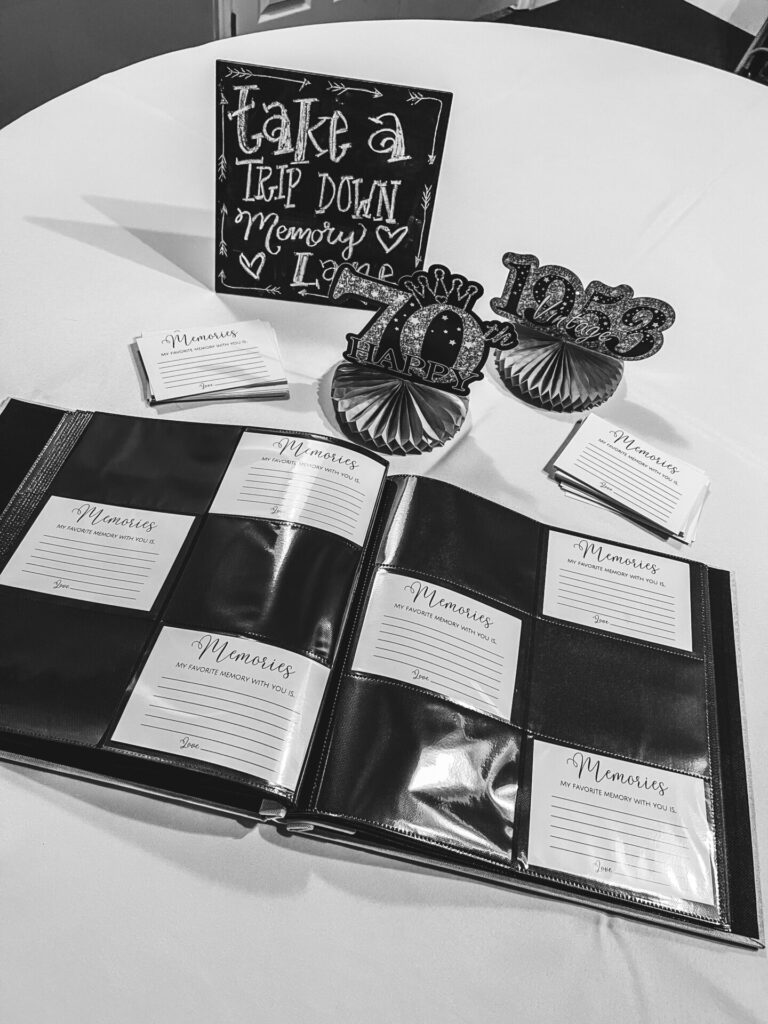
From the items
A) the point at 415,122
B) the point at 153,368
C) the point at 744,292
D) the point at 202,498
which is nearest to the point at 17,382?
the point at 153,368

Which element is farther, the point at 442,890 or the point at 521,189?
the point at 521,189

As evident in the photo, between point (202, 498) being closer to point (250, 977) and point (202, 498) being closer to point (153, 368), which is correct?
point (153, 368)

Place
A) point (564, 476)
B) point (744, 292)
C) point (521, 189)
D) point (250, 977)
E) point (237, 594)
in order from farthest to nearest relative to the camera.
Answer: point (521, 189), point (744, 292), point (564, 476), point (237, 594), point (250, 977)

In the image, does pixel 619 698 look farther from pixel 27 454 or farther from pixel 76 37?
pixel 76 37

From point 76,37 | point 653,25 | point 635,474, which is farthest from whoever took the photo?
point 653,25

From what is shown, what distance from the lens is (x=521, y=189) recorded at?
1368mm

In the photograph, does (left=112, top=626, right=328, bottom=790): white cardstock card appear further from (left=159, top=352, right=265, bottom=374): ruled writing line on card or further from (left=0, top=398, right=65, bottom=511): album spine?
(left=159, top=352, right=265, bottom=374): ruled writing line on card

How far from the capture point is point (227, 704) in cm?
66

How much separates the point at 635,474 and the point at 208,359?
0.54 meters

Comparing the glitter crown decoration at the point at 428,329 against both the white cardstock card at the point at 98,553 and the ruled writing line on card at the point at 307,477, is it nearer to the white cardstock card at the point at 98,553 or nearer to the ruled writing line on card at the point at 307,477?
the ruled writing line on card at the point at 307,477

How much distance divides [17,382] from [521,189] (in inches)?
34.4

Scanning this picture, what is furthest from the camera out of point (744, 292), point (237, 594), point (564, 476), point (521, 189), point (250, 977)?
point (521, 189)

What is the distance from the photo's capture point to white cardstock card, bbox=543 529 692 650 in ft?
2.57

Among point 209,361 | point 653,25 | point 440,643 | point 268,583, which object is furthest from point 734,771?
point 653,25
